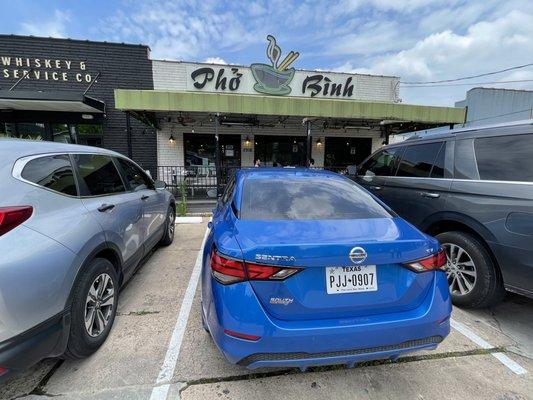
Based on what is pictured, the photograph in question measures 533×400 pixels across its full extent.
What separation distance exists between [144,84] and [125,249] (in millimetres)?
11174

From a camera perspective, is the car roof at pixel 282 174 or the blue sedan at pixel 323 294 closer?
the blue sedan at pixel 323 294

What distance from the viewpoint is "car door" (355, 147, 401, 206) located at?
4.67 m

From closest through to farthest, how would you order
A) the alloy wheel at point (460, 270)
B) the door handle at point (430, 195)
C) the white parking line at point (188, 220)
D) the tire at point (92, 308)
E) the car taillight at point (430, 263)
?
1. the car taillight at point (430, 263)
2. the tire at point (92, 308)
3. the alloy wheel at point (460, 270)
4. the door handle at point (430, 195)
5. the white parking line at point (188, 220)

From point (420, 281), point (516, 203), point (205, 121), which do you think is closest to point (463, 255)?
point (516, 203)

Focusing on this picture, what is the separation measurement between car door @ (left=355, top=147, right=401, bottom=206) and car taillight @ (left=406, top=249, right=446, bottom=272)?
268cm

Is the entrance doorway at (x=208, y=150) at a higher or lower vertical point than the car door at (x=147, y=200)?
higher

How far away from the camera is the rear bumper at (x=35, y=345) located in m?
1.73

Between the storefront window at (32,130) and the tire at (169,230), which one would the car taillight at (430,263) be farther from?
the storefront window at (32,130)

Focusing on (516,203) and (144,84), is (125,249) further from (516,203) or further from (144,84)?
(144,84)

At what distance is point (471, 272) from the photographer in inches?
126

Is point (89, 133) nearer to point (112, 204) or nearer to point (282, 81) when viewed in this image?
point (282, 81)

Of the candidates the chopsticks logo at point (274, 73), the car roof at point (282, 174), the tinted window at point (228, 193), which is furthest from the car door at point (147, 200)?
the chopsticks logo at point (274, 73)

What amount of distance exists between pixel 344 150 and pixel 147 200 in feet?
40.0

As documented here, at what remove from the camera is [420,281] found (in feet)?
6.41
